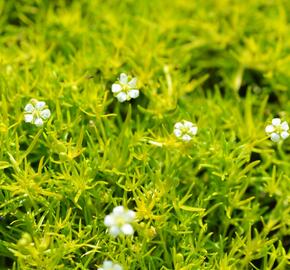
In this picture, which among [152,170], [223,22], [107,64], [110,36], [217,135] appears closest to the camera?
[152,170]

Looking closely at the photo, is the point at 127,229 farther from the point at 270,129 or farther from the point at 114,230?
Result: the point at 270,129

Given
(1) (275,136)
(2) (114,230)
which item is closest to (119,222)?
(2) (114,230)

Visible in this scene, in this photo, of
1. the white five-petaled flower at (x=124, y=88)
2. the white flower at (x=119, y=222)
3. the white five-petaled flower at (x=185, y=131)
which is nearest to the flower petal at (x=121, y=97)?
the white five-petaled flower at (x=124, y=88)

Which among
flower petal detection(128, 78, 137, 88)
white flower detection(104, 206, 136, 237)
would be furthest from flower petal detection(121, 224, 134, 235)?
flower petal detection(128, 78, 137, 88)

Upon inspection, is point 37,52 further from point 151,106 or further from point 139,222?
point 139,222

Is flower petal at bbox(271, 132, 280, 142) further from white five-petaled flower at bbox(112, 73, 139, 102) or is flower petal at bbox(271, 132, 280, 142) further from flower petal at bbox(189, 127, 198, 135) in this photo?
white five-petaled flower at bbox(112, 73, 139, 102)

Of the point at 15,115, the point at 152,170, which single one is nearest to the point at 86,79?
the point at 15,115

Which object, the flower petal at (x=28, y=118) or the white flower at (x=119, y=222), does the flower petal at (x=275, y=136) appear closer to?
the white flower at (x=119, y=222)
